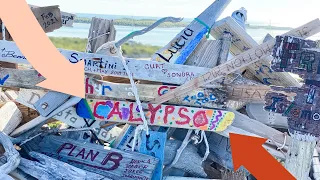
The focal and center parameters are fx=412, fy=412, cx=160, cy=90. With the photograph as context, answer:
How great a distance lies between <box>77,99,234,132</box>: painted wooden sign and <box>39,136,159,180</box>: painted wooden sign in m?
0.20

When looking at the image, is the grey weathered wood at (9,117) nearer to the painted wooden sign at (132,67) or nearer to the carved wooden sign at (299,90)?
the painted wooden sign at (132,67)

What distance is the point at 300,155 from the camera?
7.05 feet

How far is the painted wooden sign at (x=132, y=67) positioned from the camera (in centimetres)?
237

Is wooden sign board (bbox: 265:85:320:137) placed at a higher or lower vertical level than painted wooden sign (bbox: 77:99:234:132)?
higher

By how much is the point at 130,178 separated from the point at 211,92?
A: 0.67 m

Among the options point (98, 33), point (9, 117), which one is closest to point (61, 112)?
point (9, 117)

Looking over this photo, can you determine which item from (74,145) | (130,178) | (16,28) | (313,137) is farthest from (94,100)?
(313,137)

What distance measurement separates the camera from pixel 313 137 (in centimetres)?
208

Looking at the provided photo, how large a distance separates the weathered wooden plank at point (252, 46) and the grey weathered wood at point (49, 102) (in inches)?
41.0

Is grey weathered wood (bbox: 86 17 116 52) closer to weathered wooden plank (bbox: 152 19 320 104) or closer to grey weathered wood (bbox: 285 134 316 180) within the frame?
weathered wooden plank (bbox: 152 19 320 104)

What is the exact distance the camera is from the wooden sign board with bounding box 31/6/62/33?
110 inches

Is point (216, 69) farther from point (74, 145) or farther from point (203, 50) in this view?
point (74, 145)
